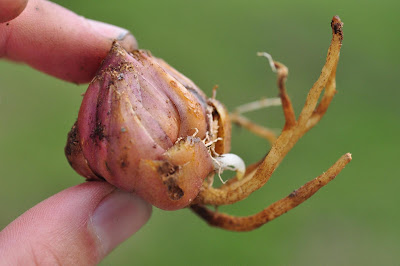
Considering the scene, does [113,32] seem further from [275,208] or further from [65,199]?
[275,208]

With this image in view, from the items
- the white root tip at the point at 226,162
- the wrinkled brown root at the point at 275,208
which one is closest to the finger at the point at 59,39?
the white root tip at the point at 226,162

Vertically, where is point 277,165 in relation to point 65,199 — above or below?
above

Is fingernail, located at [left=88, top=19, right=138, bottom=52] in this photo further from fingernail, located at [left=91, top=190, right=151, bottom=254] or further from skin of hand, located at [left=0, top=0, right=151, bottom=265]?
fingernail, located at [left=91, top=190, right=151, bottom=254]

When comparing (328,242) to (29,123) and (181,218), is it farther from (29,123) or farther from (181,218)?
(29,123)

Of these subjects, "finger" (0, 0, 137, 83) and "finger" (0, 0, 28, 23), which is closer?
"finger" (0, 0, 28, 23)

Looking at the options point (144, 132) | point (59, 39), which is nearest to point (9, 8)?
point (59, 39)

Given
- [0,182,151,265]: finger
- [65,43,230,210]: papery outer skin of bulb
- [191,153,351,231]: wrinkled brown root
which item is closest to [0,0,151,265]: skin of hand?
[0,182,151,265]: finger

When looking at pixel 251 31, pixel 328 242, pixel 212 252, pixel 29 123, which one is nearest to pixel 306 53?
pixel 251 31
